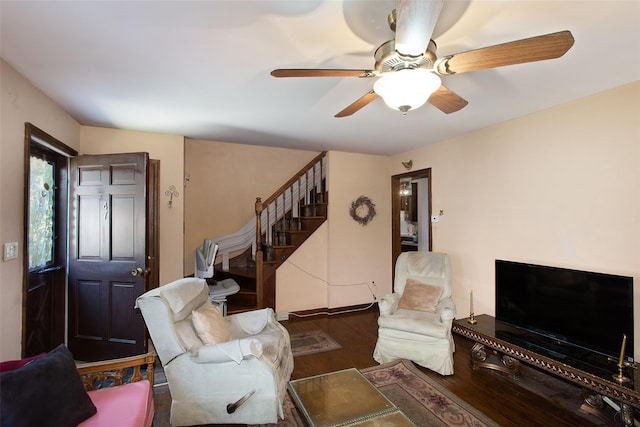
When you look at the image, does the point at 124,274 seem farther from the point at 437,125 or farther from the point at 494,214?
the point at 494,214

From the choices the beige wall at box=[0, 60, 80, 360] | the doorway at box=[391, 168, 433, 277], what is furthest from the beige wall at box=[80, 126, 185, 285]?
the doorway at box=[391, 168, 433, 277]

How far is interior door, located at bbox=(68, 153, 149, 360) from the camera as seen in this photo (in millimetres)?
2846

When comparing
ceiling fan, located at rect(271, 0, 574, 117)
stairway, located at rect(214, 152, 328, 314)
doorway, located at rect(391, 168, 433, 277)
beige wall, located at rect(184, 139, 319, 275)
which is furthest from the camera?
doorway, located at rect(391, 168, 433, 277)

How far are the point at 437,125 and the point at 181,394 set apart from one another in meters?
3.34

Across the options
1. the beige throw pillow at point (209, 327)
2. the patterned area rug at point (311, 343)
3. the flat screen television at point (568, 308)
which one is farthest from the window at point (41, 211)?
the flat screen television at point (568, 308)

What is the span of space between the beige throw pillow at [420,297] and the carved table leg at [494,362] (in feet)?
1.70

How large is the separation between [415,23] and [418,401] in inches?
98.8

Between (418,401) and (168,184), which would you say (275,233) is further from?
(418,401)

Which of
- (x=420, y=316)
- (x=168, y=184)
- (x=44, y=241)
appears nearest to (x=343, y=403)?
(x=420, y=316)

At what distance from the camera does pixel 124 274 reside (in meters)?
2.85

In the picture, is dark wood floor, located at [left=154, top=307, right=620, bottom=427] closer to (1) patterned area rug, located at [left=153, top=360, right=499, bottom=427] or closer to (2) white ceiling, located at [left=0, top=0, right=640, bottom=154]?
(1) patterned area rug, located at [left=153, top=360, right=499, bottom=427]

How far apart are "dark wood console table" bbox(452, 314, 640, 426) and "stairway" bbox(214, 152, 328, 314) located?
2.32 m

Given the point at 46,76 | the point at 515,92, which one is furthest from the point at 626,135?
the point at 46,76

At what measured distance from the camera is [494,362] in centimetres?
284
